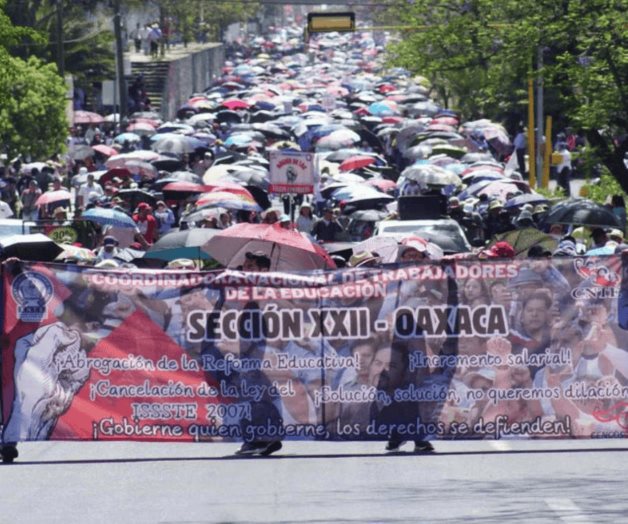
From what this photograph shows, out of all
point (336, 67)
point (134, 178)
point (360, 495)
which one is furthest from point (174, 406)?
point (336, 67)

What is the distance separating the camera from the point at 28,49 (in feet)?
208

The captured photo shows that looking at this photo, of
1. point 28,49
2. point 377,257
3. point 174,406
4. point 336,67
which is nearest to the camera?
point 174,406

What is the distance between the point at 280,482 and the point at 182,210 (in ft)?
78.4

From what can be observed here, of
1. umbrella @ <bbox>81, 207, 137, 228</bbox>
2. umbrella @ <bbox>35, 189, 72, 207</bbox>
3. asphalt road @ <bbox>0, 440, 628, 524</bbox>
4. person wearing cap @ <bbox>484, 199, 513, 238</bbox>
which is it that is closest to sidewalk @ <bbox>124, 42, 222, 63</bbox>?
umbrella @ <bbox>35, 189, 72, 207</bbox>

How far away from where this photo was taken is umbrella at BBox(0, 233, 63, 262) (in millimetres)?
21688

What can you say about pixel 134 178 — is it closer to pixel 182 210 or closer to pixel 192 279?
pixel 182 210

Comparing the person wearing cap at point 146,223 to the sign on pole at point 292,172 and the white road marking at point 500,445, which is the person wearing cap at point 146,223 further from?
the white road marking at point 500,445

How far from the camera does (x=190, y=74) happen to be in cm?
11519

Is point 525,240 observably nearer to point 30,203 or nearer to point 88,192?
point 88,192

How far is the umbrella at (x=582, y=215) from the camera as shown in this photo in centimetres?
2575

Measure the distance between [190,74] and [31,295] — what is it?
337 feet

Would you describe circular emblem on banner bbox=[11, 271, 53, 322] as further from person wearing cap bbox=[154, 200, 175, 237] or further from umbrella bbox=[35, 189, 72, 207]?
umbrella bbox=[35, 189, 72, 207]

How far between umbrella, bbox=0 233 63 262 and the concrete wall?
233 ft

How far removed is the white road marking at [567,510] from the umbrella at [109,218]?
17.2 meters
